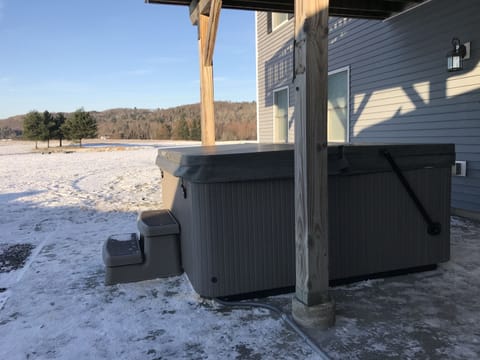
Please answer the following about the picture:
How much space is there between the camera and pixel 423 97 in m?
5.06

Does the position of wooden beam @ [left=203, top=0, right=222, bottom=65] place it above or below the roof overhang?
below

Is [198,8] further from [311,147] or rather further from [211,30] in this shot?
[311,147]

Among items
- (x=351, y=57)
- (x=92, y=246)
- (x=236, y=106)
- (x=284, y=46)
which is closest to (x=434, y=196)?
(x=92, y=246)

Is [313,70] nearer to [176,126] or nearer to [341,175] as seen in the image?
[341,175]

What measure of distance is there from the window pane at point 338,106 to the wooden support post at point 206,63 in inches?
112

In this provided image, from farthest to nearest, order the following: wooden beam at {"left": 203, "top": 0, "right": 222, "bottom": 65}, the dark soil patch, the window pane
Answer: the window pane < wooden beam at {"left": 203, "top": 0, "right": 222, "bottom": 65} < the dark soil patch

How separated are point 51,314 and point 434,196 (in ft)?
8.93

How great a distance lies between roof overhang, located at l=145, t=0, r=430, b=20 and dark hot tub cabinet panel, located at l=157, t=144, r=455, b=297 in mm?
2835

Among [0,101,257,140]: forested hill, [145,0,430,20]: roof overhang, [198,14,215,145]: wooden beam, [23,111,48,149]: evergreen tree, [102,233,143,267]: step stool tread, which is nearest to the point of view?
[102,233,143,267]: step stool tread

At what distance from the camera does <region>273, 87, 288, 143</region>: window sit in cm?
878

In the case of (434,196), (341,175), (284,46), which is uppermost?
(284,46)

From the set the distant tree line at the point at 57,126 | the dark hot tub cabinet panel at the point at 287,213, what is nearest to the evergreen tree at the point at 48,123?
the distant tree line at the point at 57,126

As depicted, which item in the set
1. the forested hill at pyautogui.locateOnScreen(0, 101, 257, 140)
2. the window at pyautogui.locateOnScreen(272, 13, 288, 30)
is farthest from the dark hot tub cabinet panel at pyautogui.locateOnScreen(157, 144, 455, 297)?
the forested hill at pyautogui.locateOnScreen(0, 101, 257, 140)

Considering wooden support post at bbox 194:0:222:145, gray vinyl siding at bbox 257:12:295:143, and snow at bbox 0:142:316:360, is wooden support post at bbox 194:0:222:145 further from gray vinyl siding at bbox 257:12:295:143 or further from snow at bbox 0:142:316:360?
gray vinyl siding at bbox 257:12:295:143
